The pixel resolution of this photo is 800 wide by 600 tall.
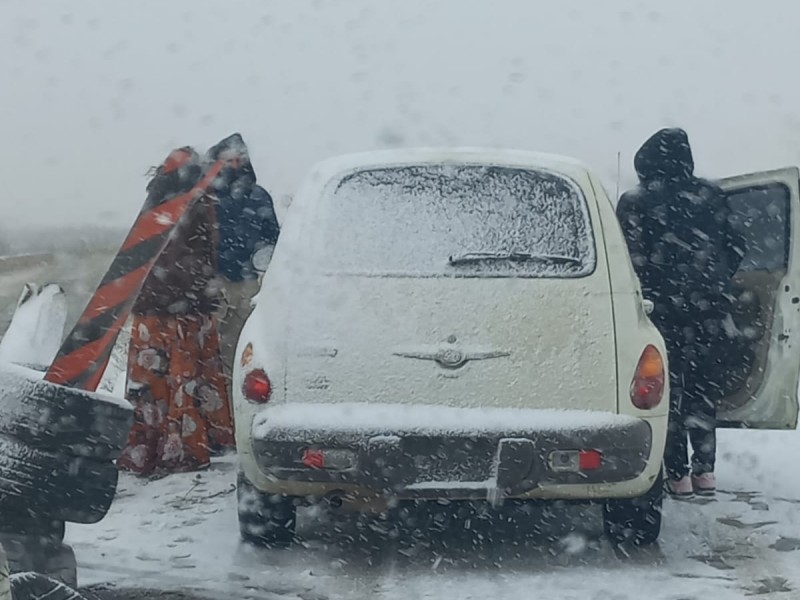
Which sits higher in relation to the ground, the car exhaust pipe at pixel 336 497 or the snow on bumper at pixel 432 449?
the snow on bumper at pixel 432 449

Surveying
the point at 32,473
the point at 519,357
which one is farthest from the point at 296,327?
the point at 32,473

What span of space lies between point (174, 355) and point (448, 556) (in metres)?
2.72

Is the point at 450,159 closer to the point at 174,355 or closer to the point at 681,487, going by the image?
the point at 681,487

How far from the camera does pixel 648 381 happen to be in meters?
5.22

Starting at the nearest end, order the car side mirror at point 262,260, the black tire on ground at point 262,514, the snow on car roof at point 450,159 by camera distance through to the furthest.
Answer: the black tire on ground at point 262,514
the snow on car roof at point 450,159
the car side mirror at point 262,260

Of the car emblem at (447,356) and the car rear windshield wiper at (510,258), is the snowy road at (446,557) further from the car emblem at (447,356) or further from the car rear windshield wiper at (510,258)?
the car rear windshield wiper at (510,258)

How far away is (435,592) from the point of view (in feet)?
16.3

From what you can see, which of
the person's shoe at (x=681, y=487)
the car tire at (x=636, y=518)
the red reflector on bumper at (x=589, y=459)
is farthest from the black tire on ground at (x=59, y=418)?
the person's shoe at (x=681, y=487)

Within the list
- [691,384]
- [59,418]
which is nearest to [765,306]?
[691,384]

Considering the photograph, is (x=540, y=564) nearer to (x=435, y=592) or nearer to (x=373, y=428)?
(x=435, y=592)

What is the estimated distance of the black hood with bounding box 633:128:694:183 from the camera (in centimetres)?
712

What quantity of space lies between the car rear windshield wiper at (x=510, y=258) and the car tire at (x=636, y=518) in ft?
3.29

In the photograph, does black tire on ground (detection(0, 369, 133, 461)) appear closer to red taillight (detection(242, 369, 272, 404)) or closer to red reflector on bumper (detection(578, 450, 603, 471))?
red taillight (detection(242, 369, 272, 404))

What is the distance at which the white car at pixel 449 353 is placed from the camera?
5.03 m
